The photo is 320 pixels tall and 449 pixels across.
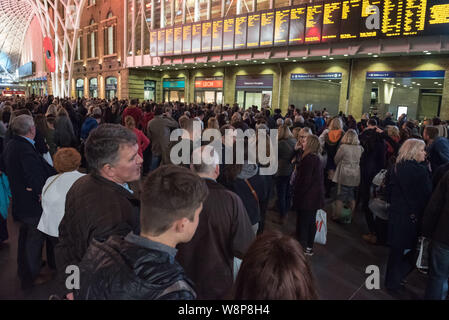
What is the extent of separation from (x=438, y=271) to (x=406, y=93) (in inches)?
577

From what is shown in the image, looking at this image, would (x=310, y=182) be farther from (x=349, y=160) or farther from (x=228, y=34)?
(x=228, y=34)

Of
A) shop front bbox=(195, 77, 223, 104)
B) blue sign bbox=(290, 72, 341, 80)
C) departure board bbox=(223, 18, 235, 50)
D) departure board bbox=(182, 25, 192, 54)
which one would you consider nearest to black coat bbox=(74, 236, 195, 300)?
blue sign bbox=(290, 72, 341, 80)

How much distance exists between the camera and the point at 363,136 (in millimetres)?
6223

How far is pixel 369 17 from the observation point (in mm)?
12320

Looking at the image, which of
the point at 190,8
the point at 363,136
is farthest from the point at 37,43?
the point at 363,136

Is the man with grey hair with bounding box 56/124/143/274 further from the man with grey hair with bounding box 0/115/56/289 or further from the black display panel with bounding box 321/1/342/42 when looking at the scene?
the black display panel with bounding box 321/1/342/42

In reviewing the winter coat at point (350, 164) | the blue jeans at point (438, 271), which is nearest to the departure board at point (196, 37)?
the winter coat at point (350, 164)

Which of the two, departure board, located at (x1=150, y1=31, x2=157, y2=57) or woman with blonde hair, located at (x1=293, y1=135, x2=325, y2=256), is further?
departure board, located at (x1=150, y1=31, x2=157, y2=57)

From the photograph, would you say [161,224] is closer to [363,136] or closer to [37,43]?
[363,136]

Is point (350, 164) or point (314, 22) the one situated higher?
point (314, 22)

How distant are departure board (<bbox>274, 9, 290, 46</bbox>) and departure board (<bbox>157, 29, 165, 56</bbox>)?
9.22m

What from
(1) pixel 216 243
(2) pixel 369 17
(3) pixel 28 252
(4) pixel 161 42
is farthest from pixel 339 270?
(4) pixel 161 42

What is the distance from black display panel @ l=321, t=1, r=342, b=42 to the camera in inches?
522
